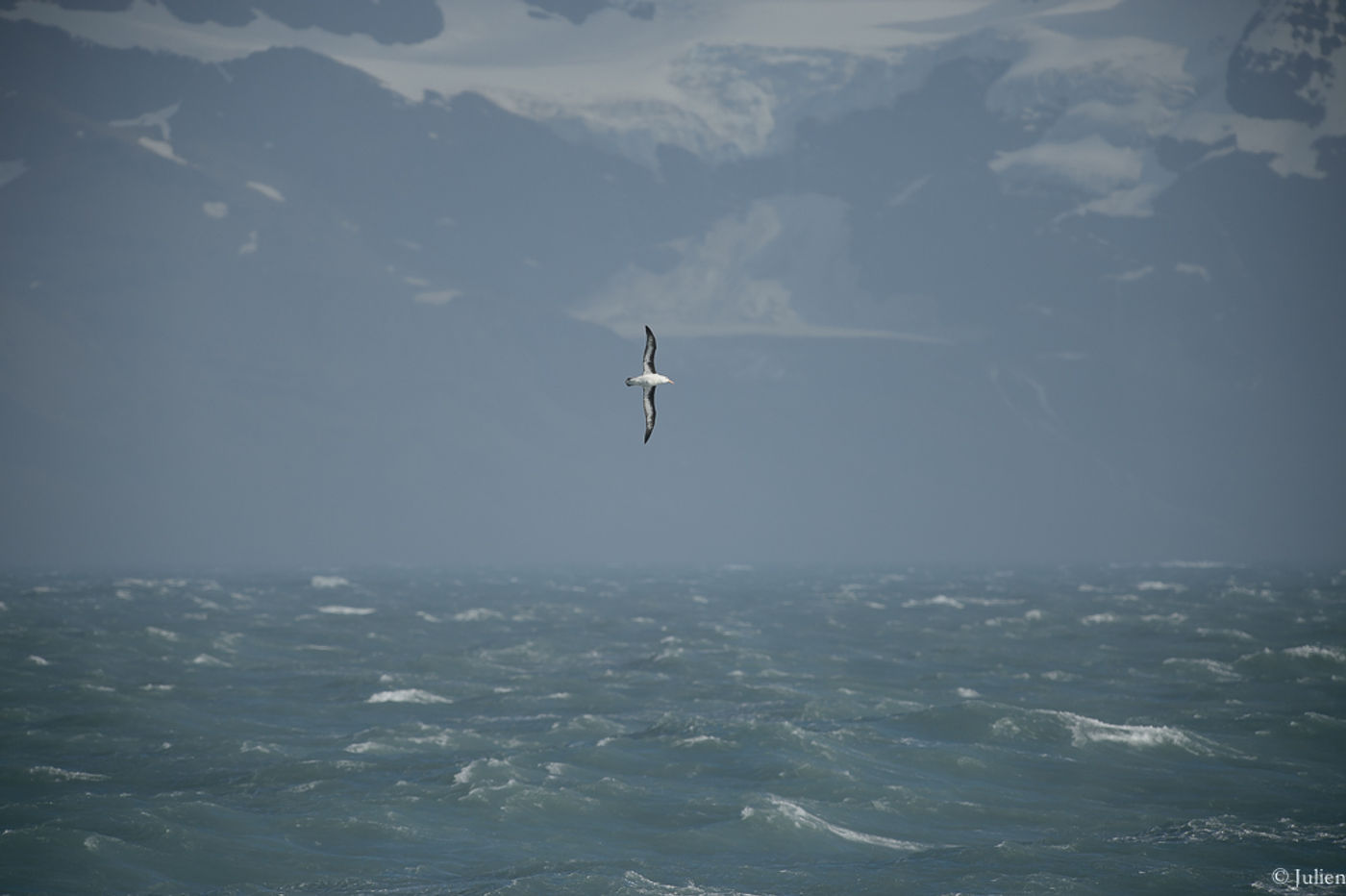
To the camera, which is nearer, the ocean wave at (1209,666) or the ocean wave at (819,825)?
the ocean wave at (819,825)

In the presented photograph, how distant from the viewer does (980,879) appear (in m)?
25.3

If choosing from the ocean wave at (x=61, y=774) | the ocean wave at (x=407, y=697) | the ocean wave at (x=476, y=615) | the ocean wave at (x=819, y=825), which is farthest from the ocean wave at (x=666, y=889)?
the ocean wave at (x=476, y=615)

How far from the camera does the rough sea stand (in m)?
26.2

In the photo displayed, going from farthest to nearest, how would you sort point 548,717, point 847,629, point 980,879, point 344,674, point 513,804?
point 847,629 → point 344,674 → point 548,717 → point 513,804 → point 980,879

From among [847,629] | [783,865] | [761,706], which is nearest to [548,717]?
[761,706]

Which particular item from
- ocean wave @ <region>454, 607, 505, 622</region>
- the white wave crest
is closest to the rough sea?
the white wave crest

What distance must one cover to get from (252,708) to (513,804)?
717 inches

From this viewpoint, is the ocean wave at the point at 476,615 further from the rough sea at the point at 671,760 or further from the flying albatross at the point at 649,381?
the flying albatross at the point at 649,381

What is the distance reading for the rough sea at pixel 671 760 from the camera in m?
26.2

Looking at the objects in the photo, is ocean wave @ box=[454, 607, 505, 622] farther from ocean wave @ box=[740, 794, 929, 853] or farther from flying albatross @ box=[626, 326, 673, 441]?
flying albatross @ box=[626, 326, 673, 441]

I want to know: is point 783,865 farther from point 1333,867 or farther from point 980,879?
point 1333,867

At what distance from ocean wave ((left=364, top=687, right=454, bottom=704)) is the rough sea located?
30 centimetres

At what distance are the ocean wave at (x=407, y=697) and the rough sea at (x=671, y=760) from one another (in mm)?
296

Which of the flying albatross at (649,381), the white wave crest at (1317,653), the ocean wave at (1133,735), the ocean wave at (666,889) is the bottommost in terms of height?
the ocean wave at (666,889)
